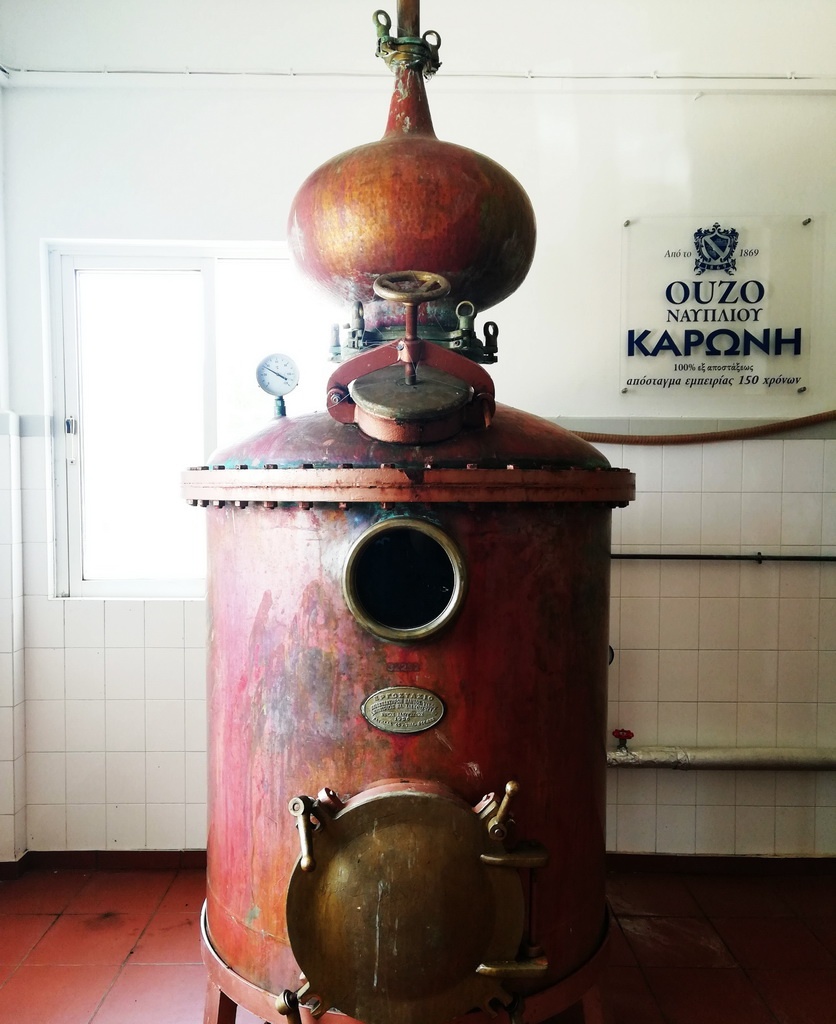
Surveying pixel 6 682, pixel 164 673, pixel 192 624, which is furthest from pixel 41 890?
pixel 192 624

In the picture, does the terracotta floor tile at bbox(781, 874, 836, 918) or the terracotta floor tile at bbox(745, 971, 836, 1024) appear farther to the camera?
the terracotta floor tile at bbox(781, 874, 836, 918)

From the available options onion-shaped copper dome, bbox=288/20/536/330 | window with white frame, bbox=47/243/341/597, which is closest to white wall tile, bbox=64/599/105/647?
window with white frame, bbox=47/243/341/597

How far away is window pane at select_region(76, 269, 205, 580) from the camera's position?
3.12 m

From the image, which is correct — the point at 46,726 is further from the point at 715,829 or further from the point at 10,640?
the point at 715,829

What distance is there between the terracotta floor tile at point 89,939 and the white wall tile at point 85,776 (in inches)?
18.1

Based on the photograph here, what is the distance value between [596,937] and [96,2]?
381 centimetres

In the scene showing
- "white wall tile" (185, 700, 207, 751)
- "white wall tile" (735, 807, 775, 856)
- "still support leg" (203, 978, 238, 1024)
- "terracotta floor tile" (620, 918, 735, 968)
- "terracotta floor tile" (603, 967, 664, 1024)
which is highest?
"white wall tile" (185, 700, 207, 751)

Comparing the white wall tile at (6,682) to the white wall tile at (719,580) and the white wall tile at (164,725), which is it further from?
the white wall tile at (719,580)

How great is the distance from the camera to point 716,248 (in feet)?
9.66

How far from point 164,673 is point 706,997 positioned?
2360 millimetres

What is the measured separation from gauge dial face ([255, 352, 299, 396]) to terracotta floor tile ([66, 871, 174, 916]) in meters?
2.21

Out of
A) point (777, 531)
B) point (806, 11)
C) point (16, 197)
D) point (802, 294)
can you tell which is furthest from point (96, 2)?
point (777, 531)

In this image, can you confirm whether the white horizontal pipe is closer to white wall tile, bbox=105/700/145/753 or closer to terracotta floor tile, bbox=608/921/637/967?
terracotta floor tile, bbox=608/921/637/967

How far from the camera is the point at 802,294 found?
116 inches
